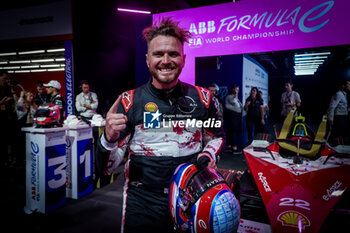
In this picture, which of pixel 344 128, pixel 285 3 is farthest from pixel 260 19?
pixel 344 128

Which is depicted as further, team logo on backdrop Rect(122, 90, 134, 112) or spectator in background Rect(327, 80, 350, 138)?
spectator in background Rect(327, 80, 350, 138)

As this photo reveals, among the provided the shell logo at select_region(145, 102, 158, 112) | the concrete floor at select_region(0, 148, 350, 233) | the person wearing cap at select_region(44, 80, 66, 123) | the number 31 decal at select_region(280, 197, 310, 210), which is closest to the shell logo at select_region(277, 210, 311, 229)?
the number 31 decal at select_region(280, 197, 310, 210)

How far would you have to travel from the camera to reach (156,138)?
1488 millimetres

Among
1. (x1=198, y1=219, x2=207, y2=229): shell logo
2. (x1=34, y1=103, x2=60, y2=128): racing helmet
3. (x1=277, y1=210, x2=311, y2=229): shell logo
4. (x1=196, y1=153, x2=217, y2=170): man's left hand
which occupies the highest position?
(x1=34, y1=103, x2=60, y2=128): racing helmet

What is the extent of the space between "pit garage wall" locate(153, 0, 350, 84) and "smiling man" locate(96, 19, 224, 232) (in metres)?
2.04

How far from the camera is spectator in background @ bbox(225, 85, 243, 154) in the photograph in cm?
680

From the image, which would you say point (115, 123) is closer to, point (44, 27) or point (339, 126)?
point (339, 126)

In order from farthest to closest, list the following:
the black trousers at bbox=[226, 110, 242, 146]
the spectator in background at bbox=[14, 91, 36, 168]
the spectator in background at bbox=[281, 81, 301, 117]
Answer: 1. the black trousers at bbox=[226, 110, 242, 146]
2. the spectator in background at bbox=[14, 91, 36, 168]
3. the spectator in background at bbox=[281, 81, 301, 117]

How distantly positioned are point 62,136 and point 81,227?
4.56 ft

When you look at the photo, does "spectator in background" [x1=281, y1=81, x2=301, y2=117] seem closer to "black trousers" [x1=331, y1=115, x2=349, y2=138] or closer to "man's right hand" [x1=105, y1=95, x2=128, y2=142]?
"black trousers" [x1=331, y1=115, x2=349, y2=138]

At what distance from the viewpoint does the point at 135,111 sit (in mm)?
1522

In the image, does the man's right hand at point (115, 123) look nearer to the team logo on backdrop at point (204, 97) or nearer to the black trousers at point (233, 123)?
the team logo on backdrop at point (204, 97)

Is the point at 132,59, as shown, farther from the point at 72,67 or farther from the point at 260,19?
the point at 260,19

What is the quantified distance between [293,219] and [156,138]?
1730 millimetres
